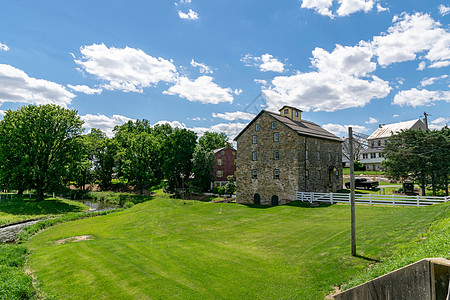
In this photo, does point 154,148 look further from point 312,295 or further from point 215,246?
point 312,295

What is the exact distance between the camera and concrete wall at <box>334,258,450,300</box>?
4.71 metres

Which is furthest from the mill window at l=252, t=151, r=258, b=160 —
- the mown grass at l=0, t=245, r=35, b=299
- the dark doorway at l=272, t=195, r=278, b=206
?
the mown grass at l=0, t=245, r=35, b=299

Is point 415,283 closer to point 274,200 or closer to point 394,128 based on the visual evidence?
point 274,200

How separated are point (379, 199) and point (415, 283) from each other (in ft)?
87.6

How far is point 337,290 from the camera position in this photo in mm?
9688

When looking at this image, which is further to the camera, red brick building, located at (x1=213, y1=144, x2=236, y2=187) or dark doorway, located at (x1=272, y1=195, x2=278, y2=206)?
red brick building, located at (x1=213, y1=144, x2=236, y2=187)

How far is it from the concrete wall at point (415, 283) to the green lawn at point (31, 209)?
37562 millimetres

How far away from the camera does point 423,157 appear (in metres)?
32.5

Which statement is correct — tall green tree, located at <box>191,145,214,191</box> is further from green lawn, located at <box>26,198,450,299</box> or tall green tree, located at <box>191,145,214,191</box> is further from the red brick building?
green lawn, located at <box>26,198,450,299</box>

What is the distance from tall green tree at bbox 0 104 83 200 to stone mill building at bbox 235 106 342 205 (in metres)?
29.6

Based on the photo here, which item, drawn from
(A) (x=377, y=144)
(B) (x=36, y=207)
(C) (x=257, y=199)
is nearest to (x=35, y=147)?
(B) (x=36, y=207)

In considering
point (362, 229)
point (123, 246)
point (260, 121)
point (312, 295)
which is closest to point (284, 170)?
point (260, 121)

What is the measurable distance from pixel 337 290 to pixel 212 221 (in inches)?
664

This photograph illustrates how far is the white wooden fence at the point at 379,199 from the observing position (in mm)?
26039
